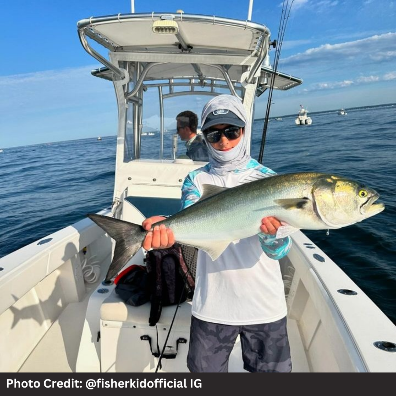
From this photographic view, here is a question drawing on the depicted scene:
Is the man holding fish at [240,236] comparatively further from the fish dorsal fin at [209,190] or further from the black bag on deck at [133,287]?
the black bag on deck at [133,287]

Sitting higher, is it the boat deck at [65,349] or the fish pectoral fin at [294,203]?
the fish pectoral fin at [294,203]

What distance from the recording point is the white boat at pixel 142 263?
2772mm

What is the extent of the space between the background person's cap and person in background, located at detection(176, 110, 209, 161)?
10.6 ft

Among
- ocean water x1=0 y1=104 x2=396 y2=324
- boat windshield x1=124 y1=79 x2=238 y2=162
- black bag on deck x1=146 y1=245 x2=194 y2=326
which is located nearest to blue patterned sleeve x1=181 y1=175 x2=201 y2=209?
black bag on deck x1=146 y1=245 x2=194 y2=326

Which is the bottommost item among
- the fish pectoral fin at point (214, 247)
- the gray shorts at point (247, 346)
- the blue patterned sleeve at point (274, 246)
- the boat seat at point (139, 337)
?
the boat seat at point (139, 337)

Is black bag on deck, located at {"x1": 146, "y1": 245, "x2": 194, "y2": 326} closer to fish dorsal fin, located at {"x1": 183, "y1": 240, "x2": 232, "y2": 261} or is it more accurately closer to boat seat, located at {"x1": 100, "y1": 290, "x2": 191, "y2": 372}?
boat seat, located at {"x1": 100, "y1": 290, "x2": 191, "y2": 372}

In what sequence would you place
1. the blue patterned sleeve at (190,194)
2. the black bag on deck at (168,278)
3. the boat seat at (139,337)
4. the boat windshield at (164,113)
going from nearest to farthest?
1. the blue patterned sleeve at (190,194)
2. the boat seat at (139,337)
3. the black bag on deck at (168,278)
4. the boat windshield at (164,113)

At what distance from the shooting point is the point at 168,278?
3.24m

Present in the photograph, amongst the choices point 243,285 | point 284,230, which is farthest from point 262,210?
point 243,285

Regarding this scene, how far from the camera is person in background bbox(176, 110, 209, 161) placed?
5.51 meters

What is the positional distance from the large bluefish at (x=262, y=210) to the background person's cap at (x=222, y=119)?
454 millimetres

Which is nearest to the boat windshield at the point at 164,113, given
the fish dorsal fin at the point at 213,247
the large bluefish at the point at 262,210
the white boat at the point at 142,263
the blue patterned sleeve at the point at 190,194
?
the white boat at the point at 142,263
